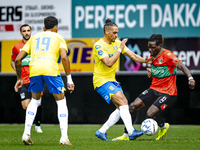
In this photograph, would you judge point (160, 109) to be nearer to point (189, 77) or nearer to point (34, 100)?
point (189, 77)

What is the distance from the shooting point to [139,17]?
502 inches

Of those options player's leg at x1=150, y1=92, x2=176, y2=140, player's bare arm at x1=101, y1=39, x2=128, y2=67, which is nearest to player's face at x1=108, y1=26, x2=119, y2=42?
player's bare arm at x1=101, y1=39, x2=128, y2=67

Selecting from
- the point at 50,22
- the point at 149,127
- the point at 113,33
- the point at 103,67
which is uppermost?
the point at 50,22

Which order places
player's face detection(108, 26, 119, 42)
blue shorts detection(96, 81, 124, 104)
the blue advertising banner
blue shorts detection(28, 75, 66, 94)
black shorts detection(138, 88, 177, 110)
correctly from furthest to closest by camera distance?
the blue advertising banner → black shorts detection(138, 88, 177, 110) → player's face detection(108, 26, 119, 42) → blue shorts detection(96, 81, 124, 104) → blue shorts detection(28, 75, 66, 94)

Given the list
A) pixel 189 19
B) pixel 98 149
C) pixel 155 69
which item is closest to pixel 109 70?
pixel 155 69

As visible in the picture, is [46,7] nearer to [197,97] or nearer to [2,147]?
[197,97]

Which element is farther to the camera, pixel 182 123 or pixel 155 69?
pixel 182 123

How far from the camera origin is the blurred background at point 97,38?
12.1 m

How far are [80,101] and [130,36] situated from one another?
2.61 metres

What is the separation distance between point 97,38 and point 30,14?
2.44m

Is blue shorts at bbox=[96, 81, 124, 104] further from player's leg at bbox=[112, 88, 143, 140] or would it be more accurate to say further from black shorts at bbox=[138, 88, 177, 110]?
black shorts at bbox=[138, 88, 177, 110]

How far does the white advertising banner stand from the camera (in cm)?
1303

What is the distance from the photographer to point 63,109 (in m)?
5.94

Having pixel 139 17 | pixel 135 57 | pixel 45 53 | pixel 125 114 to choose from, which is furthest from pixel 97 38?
pixel 45 53
